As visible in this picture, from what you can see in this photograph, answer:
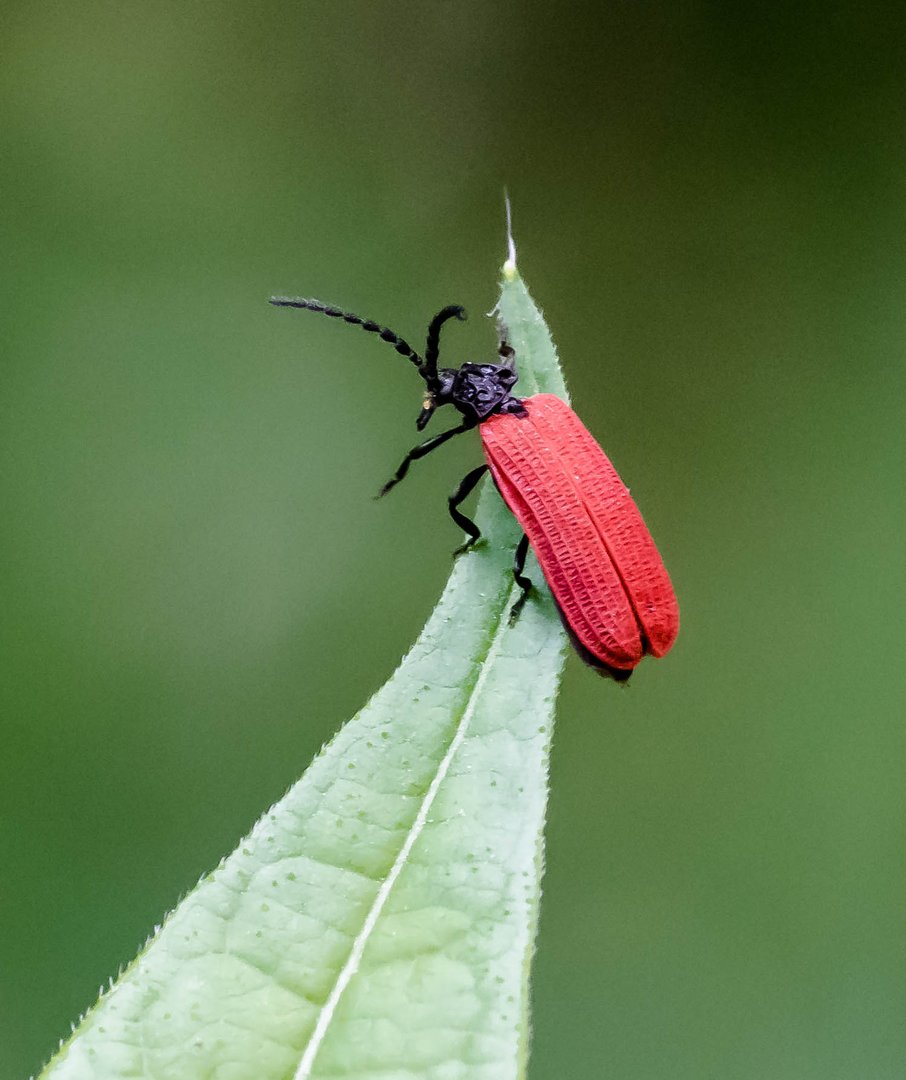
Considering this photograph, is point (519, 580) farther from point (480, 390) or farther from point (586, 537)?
point (480, 390)

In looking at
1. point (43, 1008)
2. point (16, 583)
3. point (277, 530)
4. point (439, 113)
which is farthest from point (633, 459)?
point (43, 1008)

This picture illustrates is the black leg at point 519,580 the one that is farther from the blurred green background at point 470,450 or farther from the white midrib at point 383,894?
the blurred green background at point 470,450

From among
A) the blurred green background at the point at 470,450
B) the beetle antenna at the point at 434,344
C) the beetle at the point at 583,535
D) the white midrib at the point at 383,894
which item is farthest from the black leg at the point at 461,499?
the blurred green background at the point at 470,450

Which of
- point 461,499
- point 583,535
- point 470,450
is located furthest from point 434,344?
point 470,450

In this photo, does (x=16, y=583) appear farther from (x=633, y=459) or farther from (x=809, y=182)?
(x=809, y=182)

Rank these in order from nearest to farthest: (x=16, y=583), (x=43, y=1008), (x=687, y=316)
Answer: (x=43, y=1008) → (x=16, y=583) → (x=687, y=316)

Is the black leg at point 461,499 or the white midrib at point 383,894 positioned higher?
the black leg at point 461,499

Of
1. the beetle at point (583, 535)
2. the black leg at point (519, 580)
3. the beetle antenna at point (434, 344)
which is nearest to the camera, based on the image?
the black leg at point (519, 580)

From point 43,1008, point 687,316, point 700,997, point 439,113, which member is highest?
point 439,113
